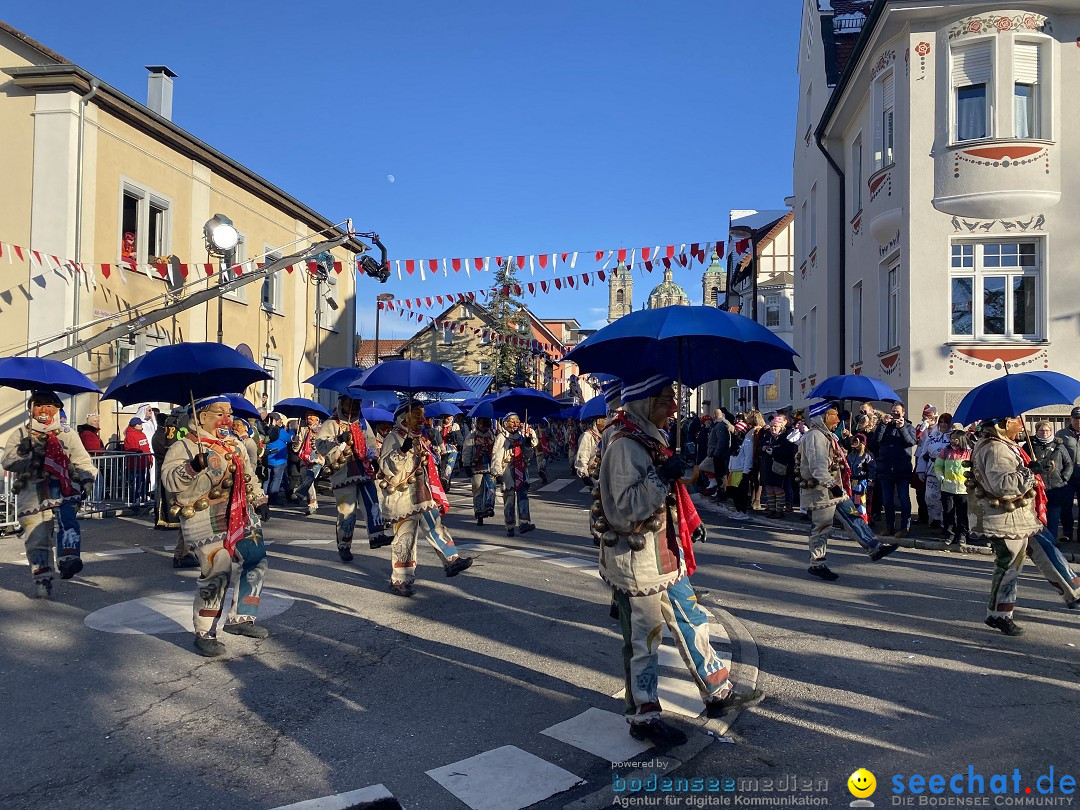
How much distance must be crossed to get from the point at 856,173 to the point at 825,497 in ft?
42.2

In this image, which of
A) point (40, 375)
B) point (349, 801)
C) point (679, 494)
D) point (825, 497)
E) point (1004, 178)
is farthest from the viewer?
point (1004, 178)

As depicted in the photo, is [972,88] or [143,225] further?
[143,225]

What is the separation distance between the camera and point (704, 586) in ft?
26.6

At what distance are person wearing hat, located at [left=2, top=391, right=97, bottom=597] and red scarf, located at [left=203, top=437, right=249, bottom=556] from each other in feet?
8.19

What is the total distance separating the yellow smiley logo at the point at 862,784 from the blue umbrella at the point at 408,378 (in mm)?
6351

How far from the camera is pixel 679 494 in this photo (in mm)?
4469

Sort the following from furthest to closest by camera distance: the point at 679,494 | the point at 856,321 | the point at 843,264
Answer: the point at 843,264 < the point at 856,321 < the point at 679,494

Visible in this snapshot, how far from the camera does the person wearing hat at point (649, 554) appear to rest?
412 centimetres

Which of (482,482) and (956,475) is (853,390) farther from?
(482,482)

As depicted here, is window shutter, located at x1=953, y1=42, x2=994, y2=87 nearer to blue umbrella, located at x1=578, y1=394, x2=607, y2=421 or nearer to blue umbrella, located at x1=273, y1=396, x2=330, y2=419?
blue umbrella, located at x1=578, y1=394, x2=607, y2=421

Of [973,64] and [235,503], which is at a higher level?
[973,64]

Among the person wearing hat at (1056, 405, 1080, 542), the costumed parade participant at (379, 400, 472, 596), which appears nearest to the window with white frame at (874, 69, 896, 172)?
the person wearing hat at (1056, 405, 1080, 542)

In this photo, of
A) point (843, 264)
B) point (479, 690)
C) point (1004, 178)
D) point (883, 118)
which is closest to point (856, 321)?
point (843, 264)

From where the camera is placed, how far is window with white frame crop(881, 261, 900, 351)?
15.4 meters
